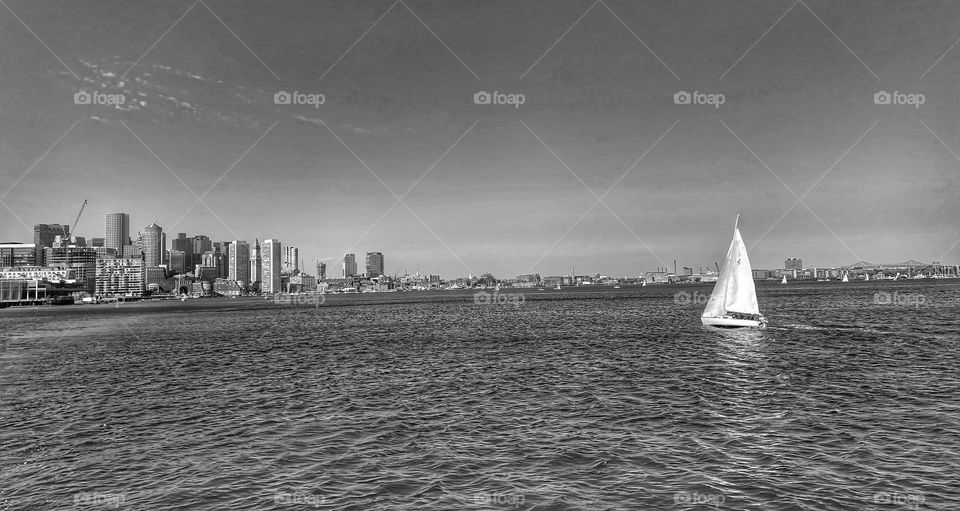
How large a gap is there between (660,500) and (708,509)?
1587 mm

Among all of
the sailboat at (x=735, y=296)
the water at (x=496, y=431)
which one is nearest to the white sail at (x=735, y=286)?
the sailboat at (x=735, y=296)

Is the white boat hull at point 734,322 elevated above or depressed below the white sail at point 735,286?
below

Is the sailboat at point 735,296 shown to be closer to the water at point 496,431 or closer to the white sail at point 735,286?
the white sail at point 735,286

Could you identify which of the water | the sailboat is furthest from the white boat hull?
the water

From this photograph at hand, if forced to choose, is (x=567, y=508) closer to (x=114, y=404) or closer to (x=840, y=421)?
(x=840, y=421)

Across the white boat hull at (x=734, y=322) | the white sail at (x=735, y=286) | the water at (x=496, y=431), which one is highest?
the white sail at (x=735, y=286)

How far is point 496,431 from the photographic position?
28.6 meters

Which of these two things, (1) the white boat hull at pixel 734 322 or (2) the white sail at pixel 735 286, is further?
(1) the white boat hull at pixel 734 322

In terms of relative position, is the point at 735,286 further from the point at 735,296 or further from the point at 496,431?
the point at 496,431

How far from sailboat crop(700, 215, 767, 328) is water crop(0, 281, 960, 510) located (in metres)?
17.1

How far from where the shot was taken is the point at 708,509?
61.6ft

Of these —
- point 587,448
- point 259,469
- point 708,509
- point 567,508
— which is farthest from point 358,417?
point 708,509

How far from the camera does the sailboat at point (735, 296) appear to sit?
73938mm

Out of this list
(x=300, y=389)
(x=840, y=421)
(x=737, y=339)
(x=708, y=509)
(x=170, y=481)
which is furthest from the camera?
(x=737, y=339)
